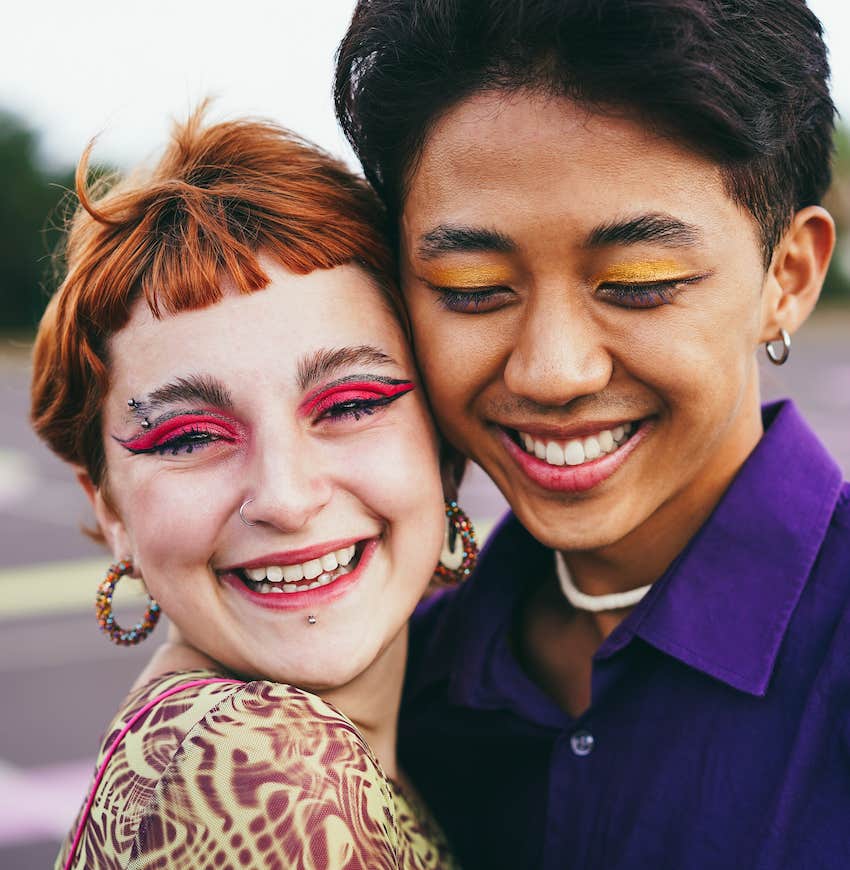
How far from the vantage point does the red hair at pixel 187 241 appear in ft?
6.88

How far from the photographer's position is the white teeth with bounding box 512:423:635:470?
2.23 meters

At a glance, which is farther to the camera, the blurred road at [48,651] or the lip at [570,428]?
the blurred road at [48,651]

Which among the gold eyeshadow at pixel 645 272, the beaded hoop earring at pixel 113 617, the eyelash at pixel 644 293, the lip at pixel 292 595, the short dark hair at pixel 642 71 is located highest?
the short dark hair at pixel 642 71

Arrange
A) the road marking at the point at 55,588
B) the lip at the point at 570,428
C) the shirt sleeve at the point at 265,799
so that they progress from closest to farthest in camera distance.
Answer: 1. the shirt sleeve at the point at 265,799
2. the lip at the point at 570,428
3. the road marking at the point at 55,588

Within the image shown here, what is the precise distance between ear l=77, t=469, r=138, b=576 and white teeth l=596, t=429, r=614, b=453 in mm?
999

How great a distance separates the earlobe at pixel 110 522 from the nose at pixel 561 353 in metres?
0.91

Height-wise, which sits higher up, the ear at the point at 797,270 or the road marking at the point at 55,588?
the ear at the point at 797,270

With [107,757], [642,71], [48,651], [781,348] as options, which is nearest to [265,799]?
[107,757]

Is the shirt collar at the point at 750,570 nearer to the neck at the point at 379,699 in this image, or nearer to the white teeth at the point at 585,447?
the white teeth at the point at 585,447

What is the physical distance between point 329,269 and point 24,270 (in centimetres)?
2346

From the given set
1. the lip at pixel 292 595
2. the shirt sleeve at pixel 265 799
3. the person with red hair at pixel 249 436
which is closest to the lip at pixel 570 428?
the person with red hair at pixel 249 436

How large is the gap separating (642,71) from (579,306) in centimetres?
43

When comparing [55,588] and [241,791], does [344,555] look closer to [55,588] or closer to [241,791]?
[241,791]

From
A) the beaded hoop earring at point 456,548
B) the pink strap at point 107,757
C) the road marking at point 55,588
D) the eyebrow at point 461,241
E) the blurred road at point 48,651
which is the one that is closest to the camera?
the pink strap at point 107,757
